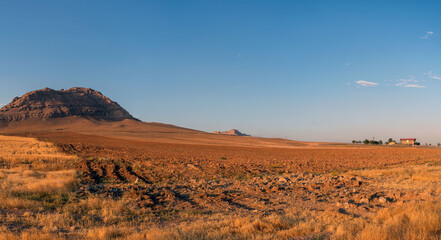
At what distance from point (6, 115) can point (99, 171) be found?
8681 inches

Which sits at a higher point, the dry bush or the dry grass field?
the dry bush

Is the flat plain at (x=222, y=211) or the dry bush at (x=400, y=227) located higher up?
the dry bush at (x=400, y=227)

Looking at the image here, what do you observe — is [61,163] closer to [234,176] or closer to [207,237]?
[234,176]

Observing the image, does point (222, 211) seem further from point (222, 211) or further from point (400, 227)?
point (400, 227)

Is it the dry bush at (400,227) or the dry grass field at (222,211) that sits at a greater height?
the dry bush at (400,227)

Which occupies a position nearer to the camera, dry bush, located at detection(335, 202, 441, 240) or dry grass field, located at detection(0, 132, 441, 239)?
dry bush, located at detection(335, 202, 441, 240)

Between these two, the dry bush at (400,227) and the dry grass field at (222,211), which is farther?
the dry grass field at (222,211)

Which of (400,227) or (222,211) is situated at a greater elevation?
(400,227)

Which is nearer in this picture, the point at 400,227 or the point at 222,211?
the point at 400,227

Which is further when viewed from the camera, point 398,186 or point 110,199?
point 398,186

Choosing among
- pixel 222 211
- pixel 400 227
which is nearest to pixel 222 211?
pixel 222 211

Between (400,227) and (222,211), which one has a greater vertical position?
(400,227)

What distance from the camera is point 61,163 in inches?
955

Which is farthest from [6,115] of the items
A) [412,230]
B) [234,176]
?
[412,230]
